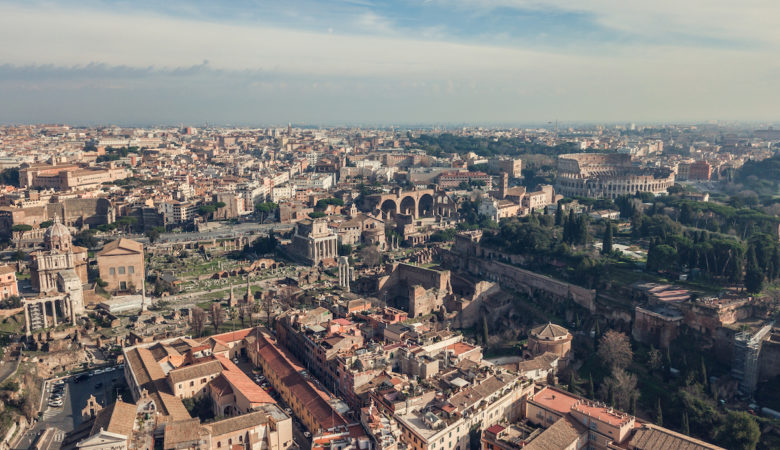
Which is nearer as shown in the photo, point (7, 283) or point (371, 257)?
point (7, 283)

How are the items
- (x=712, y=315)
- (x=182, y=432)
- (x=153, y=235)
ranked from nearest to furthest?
1. (x=182, y=432)
2. (x=712, y=315)
3. (x=153, y=235)

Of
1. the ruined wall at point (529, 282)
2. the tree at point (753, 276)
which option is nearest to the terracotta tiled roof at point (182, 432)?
the ruined wall at point (529, 282)

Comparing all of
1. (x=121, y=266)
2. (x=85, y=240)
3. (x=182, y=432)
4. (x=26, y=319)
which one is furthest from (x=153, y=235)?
(x=182, y=432)

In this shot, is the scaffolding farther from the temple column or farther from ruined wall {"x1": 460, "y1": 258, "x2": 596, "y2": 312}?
the temple column

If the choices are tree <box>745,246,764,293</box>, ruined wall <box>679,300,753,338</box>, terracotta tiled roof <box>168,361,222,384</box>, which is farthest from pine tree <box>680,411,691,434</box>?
terracotta tiled roof <box>168,361,222,384</box>

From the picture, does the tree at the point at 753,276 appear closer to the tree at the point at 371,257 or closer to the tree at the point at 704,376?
→ the tree at the point at 704,376

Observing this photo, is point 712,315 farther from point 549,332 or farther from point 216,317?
point 216,317

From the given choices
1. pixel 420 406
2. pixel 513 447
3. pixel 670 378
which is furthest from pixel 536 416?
pixel 670 378

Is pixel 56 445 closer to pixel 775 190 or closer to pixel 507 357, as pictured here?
pixel 507 357
